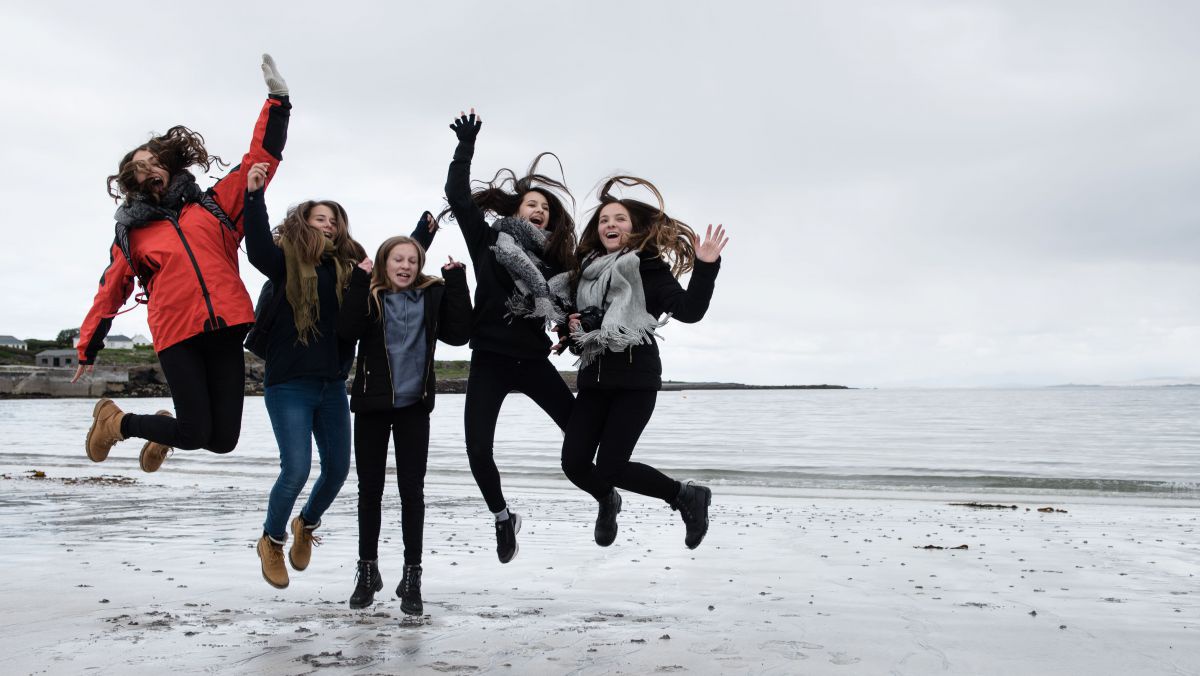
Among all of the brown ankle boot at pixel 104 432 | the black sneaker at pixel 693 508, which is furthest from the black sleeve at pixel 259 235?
the black sneaker at pixel 693 508

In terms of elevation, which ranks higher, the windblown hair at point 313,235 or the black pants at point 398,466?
the windblown hair at point 313,235

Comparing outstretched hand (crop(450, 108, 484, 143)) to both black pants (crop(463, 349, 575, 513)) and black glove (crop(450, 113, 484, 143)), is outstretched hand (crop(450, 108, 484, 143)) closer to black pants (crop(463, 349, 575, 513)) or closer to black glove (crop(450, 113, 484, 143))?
black glove (crop(450, 113, 484, 143))

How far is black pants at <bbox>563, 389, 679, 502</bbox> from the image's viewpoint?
208 inches

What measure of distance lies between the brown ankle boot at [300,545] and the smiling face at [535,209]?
7.14 ft

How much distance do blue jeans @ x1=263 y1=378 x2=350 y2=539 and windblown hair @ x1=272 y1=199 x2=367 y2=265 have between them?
705 mm

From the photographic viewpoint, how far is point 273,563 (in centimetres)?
515

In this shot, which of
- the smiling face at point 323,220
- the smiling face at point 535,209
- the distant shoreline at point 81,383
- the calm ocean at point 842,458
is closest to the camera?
the smiling face at point 323,220

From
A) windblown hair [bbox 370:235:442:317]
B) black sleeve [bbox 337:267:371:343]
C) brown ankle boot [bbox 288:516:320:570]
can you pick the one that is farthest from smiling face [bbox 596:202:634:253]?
brown ankle boot [bbox 288:516:320:570]

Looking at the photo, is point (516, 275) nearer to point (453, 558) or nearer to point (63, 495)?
point (453, 558)

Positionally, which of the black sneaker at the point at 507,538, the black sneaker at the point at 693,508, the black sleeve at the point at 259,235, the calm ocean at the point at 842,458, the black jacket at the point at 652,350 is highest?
the black sleeve at the point at 259,235

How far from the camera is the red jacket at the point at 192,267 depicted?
494 cm

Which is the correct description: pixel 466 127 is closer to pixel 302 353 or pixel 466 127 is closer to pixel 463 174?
pixel 463 174

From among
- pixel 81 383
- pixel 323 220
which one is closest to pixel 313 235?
pixel 323 220

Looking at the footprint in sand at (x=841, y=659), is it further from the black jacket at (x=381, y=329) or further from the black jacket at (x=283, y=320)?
the black jacket at (x=283, y=320)
